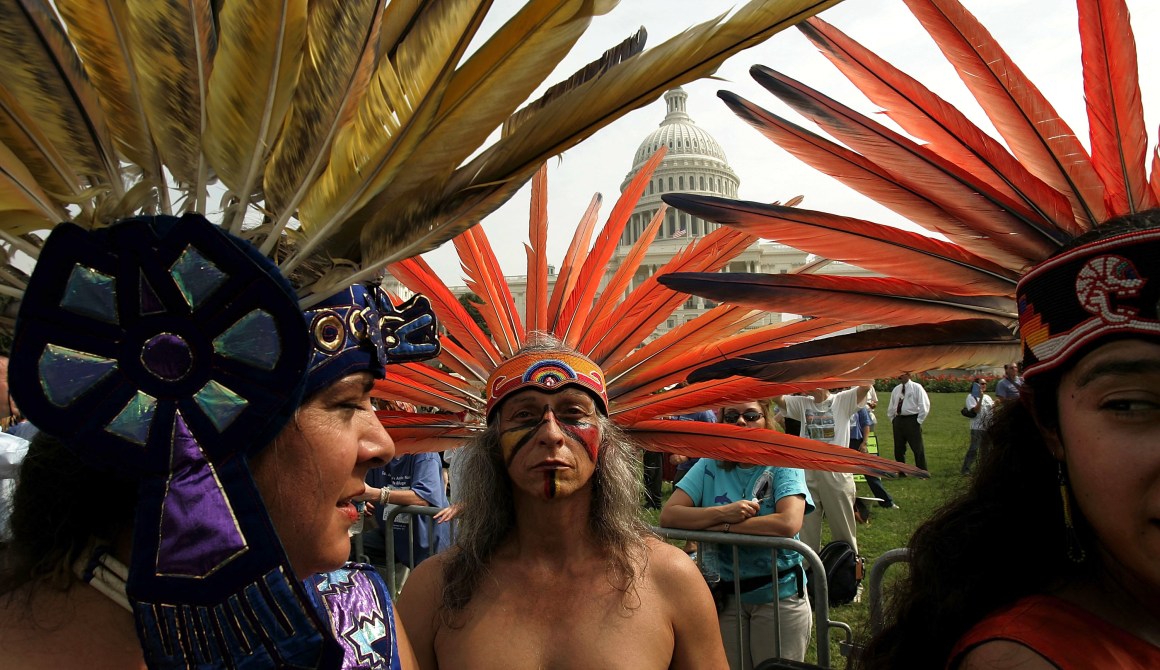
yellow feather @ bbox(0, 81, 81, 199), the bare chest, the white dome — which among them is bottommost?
the bare chest

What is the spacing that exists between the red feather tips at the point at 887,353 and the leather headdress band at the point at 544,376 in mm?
648

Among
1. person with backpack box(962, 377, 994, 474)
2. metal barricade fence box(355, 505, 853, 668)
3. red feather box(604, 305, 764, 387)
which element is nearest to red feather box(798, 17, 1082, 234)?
person with backpack box(962, 377, 994, 474)

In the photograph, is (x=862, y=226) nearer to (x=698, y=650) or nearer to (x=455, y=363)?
(x=698, y=650)

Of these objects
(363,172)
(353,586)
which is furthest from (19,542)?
(363,172)

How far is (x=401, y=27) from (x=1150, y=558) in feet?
4.91

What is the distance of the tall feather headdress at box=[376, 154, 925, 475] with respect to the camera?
2789mm

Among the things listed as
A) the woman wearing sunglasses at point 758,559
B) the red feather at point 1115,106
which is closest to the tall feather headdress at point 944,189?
the red feather at point 1115,106

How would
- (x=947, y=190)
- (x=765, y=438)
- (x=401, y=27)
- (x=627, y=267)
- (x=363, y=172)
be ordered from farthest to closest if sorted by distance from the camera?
(x=627, y=267) < (x=765, y=438) < (x=947, y=190) < (x=401, y=27) < (x=363, y=172)

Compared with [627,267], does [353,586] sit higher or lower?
lower

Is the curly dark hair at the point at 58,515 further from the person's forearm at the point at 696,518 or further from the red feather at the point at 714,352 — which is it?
the person's forearm at the point at 696,518

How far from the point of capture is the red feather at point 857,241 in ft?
5.60

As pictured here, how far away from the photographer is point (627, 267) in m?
3.09

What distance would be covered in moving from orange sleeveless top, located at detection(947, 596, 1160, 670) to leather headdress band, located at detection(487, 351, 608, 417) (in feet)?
4.64

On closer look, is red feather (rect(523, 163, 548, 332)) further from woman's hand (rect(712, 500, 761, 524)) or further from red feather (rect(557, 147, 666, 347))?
woman's hand (rect(712, 500, 761, 524))
